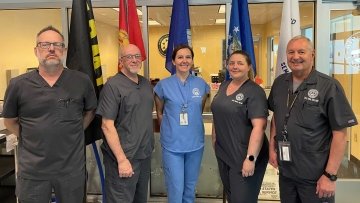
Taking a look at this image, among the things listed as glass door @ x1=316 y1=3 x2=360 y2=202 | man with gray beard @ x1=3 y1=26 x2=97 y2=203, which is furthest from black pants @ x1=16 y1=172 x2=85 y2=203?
glass door @ x1=316 y1=3 x2=360 y2=202

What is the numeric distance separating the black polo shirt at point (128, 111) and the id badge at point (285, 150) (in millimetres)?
842

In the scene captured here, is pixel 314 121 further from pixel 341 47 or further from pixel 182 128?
pixel 341 47

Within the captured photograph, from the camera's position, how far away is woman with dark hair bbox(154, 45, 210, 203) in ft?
7.79

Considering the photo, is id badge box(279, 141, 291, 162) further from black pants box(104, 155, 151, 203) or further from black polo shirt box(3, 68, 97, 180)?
black polo shirt box(3, 68, 97, 180)

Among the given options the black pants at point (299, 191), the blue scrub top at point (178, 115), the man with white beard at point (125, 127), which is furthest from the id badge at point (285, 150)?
the man with white beard at point (125, 127)

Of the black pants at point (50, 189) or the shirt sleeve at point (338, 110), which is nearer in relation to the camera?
the shirt sleeve at point (338, 110)

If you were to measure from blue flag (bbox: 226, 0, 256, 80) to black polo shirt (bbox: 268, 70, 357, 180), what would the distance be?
0.94m

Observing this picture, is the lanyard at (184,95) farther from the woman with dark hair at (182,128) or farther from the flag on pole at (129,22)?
the flag on pole at (129,22)

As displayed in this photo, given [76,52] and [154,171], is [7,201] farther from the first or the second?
[76,52]

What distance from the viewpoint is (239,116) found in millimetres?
2102

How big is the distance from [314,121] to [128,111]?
1.09 metres

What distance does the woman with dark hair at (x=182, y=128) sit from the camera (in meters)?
2.37

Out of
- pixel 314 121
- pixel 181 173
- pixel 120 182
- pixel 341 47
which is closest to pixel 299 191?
pixel 314 121

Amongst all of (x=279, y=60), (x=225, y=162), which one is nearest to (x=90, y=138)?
(x=225, y=162)
